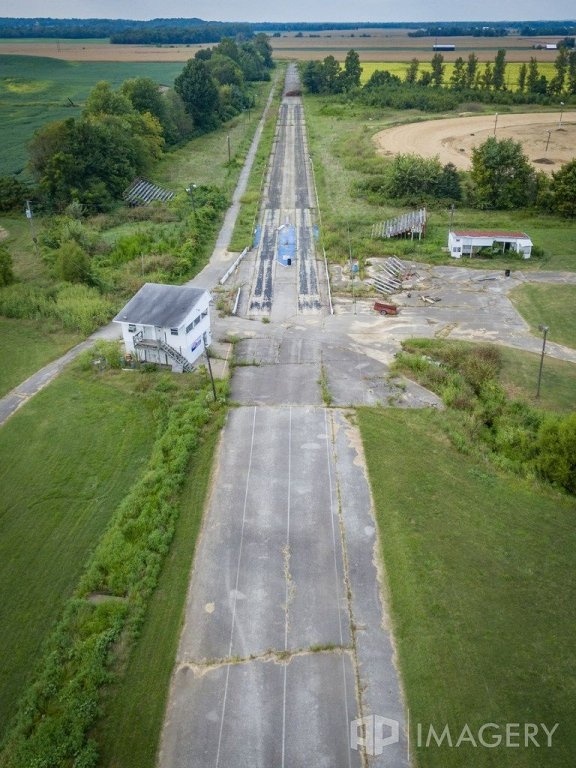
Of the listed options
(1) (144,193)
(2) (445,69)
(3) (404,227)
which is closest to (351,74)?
(2) (445,69)

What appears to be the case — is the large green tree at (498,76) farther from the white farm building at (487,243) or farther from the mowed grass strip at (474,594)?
the mowed grass strip at (474,594)

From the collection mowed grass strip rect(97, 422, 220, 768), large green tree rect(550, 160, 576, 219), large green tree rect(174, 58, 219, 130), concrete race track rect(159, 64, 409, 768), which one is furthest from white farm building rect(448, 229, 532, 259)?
large green tree rect(174, 58, 219, 130)

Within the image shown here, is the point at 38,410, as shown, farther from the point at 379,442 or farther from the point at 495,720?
the point at 495,720

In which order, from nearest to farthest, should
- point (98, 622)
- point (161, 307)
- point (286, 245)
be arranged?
point (98, 622)
point (161, 307)
point (286, 245)

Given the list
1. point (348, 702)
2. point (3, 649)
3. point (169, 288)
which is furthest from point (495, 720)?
point (169, 288)

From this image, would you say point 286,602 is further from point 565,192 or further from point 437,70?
point 437,70
